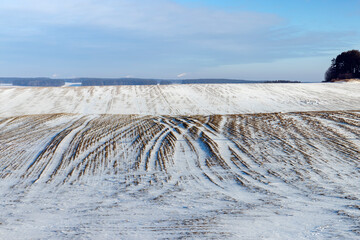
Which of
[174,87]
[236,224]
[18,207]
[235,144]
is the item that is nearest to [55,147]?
[18,207]

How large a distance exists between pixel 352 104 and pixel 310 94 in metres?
7.23

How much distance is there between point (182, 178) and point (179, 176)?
243 mm

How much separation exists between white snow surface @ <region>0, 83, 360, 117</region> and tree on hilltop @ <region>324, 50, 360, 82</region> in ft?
73.5

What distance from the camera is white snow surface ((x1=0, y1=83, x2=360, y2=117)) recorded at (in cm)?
2834

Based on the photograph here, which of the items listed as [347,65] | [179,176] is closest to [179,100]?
[179,176]

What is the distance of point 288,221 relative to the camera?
803 cm

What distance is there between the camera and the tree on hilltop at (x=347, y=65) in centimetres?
6193

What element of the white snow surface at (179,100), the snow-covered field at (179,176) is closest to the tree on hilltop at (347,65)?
the white snow surface at (179,100)

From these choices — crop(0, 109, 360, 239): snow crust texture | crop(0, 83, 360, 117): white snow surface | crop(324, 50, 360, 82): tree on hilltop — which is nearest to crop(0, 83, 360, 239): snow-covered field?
crop(0, 109, 360, 239): snow crust texture

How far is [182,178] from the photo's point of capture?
11617 mm

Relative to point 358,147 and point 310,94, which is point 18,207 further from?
point 310,94

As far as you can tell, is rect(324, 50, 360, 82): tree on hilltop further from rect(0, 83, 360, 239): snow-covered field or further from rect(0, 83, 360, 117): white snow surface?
rect(0, 83, 360, 239): snow-covered field

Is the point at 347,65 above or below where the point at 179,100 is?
above

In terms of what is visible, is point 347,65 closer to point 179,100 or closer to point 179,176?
point 179,100
